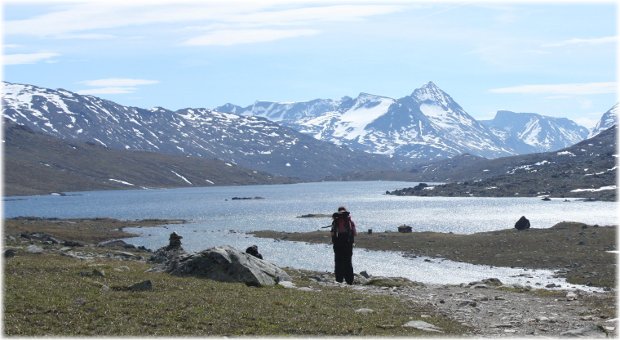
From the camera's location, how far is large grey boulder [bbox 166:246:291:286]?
33.1 meters

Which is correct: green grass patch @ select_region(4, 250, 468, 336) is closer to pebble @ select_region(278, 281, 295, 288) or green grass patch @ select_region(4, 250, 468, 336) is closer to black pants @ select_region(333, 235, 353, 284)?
pebble @ select_region(278, 281, 295, 288)

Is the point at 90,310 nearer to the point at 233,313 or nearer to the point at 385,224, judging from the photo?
the point at 233,313

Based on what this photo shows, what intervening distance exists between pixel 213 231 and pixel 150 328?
450 ft

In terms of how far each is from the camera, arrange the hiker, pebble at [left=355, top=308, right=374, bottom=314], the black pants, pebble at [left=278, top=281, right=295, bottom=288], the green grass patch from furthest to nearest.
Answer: the black pants, the hiker, pebble at [left=278, top=281, right=295, bottom=288], pebble at [left=355, top=308, right=374, bottom=314], the green grass patch

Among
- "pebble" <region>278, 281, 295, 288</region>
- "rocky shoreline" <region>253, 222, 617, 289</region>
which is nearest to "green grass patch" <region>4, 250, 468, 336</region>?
"pebble" <region>278, 281, 295, 288</region>

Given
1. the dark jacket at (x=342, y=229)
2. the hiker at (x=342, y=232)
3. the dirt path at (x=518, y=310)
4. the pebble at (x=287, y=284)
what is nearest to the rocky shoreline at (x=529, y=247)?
the dirt path at (x=518, y=310)

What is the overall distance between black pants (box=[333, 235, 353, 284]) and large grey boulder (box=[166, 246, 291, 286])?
3.07m

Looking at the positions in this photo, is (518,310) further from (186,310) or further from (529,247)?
(529,247)

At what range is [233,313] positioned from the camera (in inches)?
919

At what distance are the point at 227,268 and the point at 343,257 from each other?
647 centimetres

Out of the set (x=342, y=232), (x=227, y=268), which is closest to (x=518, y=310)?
(x=342, y=232)

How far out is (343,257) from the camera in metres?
36.8

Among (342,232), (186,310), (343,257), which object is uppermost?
(342,232)

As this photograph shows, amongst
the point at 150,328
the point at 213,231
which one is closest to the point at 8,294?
the point at 150,328
